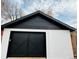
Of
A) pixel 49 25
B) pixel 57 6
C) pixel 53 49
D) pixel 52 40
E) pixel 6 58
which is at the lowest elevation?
pixel 6 58

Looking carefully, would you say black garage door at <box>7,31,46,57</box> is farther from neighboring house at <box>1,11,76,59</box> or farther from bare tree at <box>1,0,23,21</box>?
bare tree at <box>1,0,23,21</box>

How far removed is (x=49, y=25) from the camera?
4664 millimetres

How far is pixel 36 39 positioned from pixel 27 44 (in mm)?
344

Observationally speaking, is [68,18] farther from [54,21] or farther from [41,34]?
[41,34]

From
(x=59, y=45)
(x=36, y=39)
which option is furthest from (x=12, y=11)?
(x=59, y=45)

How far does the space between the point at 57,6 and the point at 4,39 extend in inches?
129

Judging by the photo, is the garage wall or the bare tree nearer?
the garage wall

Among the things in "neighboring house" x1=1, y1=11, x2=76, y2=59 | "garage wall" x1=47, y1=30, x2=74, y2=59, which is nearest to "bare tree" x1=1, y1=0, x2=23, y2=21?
"neighboring house" x1=1, y1=11, x2=76, y2=59

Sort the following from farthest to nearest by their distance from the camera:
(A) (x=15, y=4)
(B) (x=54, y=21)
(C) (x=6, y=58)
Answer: (A) (x=15, y=4) → (B) (x=54, y=21) → (C) (x=6, y=58)

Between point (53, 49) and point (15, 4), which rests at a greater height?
point (15, 4)

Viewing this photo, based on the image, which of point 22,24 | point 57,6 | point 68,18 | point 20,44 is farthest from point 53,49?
point 57,6

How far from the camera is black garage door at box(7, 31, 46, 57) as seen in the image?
13.3ft

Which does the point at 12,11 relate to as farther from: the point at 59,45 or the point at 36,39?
the point at 59,45

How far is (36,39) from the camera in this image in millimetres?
4344
